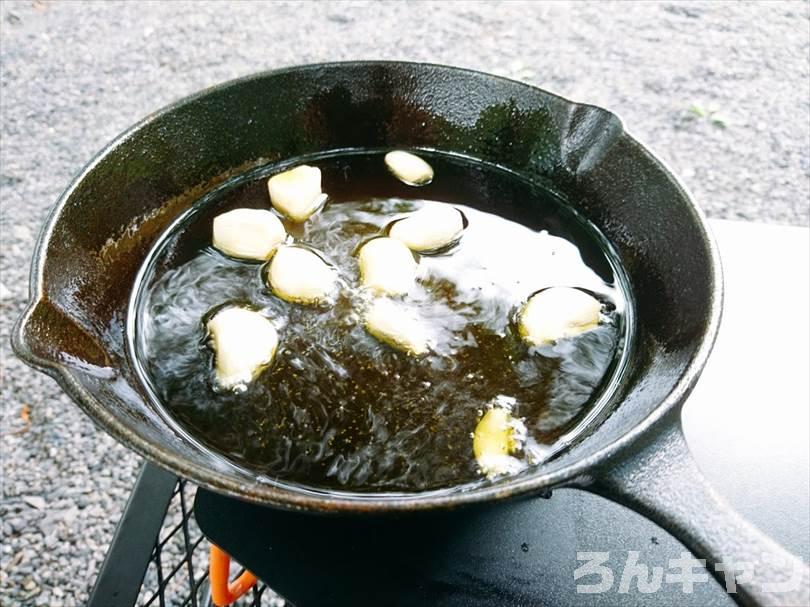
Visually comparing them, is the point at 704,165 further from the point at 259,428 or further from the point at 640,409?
the point at 259,428

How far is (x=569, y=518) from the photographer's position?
2.63ft

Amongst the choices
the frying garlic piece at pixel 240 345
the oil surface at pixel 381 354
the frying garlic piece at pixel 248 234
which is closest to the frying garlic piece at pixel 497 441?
the oil surface at pixel 381 354

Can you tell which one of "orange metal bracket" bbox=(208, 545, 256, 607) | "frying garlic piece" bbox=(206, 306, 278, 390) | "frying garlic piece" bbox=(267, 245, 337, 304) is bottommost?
"orange metal bracket" bbox=(208, 545, 256, 607)

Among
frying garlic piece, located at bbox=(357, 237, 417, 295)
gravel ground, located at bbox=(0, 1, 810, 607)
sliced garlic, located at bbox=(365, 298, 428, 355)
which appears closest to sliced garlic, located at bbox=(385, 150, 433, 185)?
frying garlic piece, located at bbox=(357, 237, 417, 295)

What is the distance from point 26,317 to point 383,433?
1.28 ft

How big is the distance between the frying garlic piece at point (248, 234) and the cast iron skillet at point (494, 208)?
0.11 metres

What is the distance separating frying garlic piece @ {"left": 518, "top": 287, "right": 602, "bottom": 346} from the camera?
33.7 inches

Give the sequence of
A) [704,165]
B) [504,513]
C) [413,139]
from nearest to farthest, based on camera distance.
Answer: [504,513]
[413,139]
[704,165]

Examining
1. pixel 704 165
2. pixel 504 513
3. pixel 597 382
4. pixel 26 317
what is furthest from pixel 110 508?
pixel 704 165

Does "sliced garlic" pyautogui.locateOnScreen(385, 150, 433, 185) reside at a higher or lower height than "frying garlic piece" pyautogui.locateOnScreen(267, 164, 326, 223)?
higher

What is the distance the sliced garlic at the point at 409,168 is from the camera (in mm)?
1120

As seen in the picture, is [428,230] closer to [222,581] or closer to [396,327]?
[396,327]

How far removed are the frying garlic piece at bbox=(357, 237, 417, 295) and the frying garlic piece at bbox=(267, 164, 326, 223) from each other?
0.14 meters

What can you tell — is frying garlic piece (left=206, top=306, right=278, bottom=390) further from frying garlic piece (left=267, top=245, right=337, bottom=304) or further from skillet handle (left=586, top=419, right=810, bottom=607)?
skillet handle (left=586, top=419, right=810, bottom=607)
